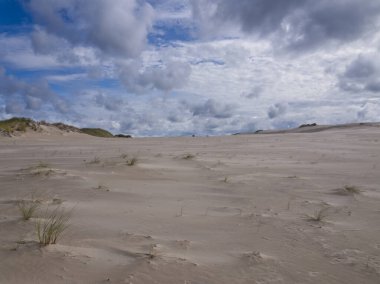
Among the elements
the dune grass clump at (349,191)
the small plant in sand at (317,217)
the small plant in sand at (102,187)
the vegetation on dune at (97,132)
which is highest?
the vegetation on dune at (97,132)

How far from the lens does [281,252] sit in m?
3.00

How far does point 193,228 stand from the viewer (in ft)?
11.7

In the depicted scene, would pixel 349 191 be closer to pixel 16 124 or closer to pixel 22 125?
pixel 22 125

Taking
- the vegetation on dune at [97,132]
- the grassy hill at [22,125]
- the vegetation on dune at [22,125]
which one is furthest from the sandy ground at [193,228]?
the vegetation on dune at [97,132]

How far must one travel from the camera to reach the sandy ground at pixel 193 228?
258 centimetres

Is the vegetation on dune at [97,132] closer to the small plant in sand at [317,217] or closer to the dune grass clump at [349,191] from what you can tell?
the dune grass clump at [349,191]

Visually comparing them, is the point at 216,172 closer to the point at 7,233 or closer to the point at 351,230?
Answer: the point at 351,230

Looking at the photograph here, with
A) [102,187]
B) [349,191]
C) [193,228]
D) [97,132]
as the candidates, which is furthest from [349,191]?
[97,132]

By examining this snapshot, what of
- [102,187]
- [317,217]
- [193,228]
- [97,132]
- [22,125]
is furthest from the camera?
[97,132]

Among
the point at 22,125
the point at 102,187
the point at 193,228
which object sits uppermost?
the point at 22,125

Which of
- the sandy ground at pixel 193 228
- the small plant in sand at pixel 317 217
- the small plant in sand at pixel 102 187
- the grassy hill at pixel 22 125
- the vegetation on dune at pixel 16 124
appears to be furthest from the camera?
the vegetation on dune at pixel 16 124

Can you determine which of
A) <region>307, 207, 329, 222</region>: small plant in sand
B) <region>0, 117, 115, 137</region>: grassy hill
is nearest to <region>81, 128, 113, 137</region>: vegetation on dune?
<region>0, 117, 115, 137</region>: grassy hill

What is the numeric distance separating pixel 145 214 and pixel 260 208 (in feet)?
4.27

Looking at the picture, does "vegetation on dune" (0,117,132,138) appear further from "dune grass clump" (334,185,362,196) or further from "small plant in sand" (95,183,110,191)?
"dune grass clump" (334,185,362,196)
